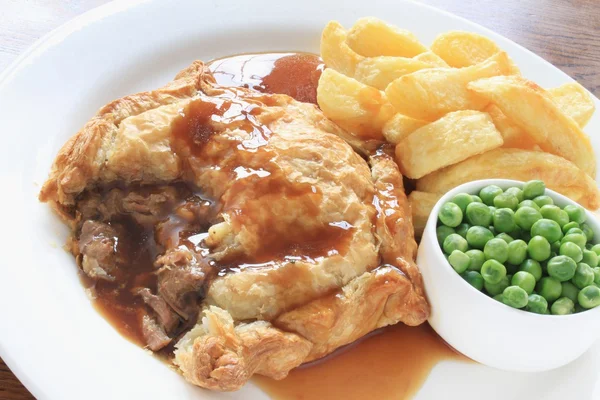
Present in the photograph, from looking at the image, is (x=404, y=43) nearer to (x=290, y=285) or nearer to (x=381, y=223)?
(x=381, y=223)

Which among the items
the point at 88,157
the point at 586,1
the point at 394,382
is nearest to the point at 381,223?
the point at 394,382

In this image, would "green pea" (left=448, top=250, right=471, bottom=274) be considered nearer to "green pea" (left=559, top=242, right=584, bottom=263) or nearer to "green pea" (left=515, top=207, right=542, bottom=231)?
"green pea" (left=515, top=207, right=542, bottom=231)

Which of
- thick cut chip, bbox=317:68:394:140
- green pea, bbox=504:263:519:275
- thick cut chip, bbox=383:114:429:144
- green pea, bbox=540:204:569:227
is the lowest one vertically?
green pea, bbox=504:263:519:275

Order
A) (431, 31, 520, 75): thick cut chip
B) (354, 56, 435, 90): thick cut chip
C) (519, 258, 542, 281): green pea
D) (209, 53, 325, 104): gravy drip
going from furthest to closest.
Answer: (209, 53, 325, 104): gravy drip, (431, 31, 520, 75): thick cut chip, (354, 56, 435, 90): thick cut chip, (519, 258, 542, 281): green pea

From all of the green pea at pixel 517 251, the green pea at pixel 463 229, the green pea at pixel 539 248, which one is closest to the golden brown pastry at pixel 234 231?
the green pea at pixel 463 229

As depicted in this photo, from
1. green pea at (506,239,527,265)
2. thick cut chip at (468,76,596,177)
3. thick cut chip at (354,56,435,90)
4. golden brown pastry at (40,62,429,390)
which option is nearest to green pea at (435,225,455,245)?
golden brown pastry at (40,62,429,390)

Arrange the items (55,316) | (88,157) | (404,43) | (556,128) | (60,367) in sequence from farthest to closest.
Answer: (404,43) < (556,128) < (88,157) < (55,316) < (60,367)
